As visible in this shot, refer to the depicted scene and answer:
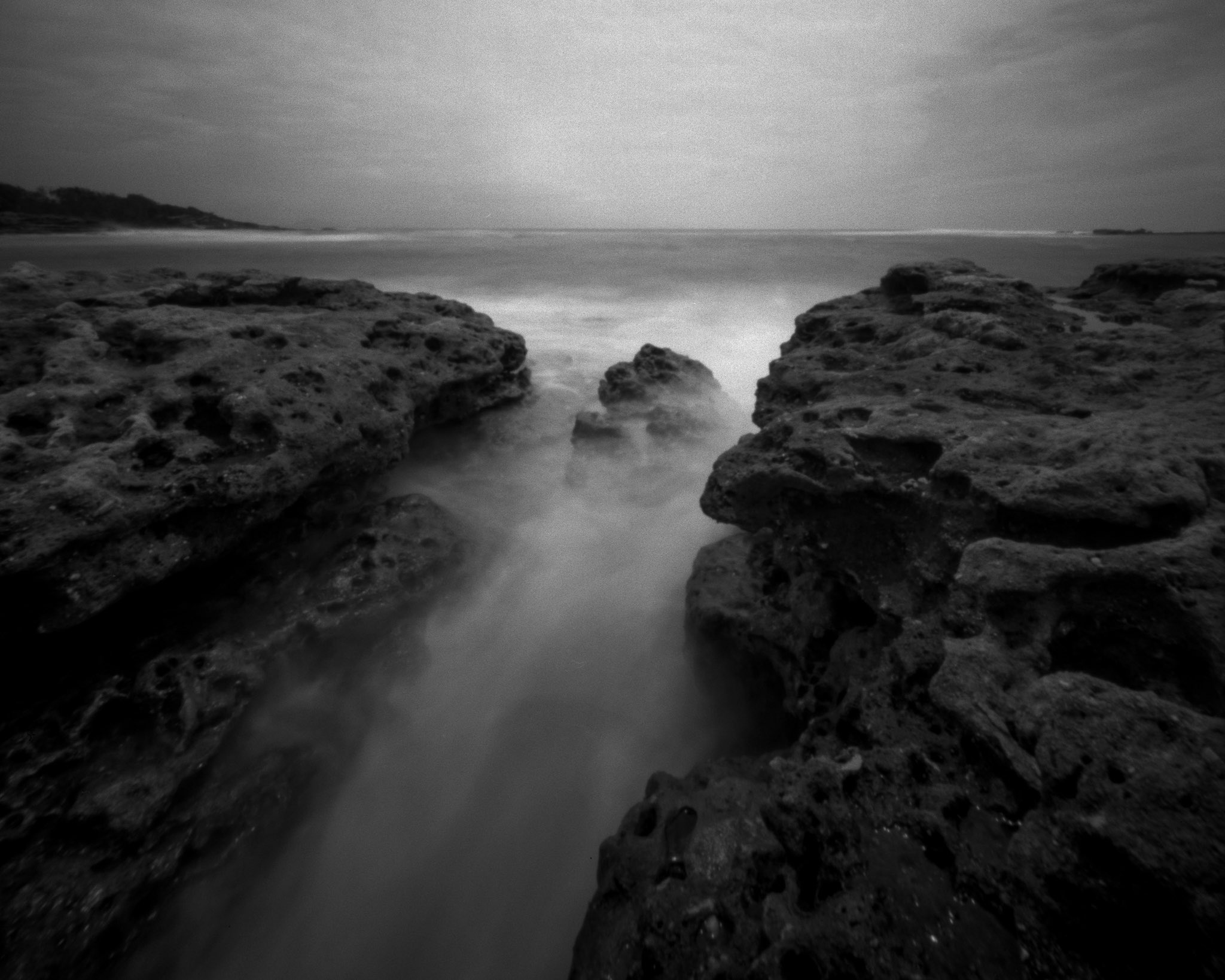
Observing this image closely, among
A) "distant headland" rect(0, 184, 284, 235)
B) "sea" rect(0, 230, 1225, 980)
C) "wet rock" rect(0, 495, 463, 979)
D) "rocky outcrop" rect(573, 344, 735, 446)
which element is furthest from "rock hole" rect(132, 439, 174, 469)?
"distant headland" rect(0, 184, 284, 235)

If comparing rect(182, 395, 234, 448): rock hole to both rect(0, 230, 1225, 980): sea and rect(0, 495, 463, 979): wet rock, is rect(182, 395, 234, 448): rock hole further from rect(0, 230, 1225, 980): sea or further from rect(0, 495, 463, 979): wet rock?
rect(0, 230, 1225, 980): sea

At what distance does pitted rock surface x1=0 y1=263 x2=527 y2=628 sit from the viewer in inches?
125

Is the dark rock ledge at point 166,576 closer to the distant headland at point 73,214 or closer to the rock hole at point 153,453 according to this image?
the rock hole at point 153,453

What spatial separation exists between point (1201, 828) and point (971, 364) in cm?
371

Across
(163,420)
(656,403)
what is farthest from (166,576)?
(656,403)

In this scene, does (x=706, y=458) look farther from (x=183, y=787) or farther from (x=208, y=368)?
(x=183, y=787)

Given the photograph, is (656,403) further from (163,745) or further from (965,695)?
(163,745)

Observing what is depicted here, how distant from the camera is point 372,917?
329 centimetres

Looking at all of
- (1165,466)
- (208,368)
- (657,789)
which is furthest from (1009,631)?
(208,368)

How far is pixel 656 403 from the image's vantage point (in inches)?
331

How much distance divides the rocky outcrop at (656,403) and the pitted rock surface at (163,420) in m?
2.35

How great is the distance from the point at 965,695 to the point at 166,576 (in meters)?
4.60

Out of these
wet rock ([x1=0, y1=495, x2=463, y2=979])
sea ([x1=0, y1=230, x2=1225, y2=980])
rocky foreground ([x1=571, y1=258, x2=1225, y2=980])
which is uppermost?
rocky foreground ([x1=571, y1=258, x2=1225, y2=980])

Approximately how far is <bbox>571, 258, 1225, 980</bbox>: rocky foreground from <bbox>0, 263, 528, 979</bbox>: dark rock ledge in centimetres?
257
